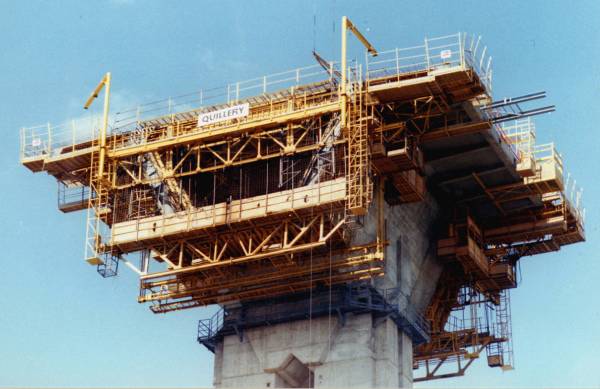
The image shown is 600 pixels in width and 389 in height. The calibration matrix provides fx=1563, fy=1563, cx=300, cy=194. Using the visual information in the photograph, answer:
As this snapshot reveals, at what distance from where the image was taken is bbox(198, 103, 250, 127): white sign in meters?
65.7

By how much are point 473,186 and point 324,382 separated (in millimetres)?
12086

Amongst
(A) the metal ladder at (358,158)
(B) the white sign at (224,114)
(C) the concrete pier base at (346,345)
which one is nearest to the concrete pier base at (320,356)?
(C) the concrete pier base at (346,345)

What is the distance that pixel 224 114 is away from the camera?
6606cm

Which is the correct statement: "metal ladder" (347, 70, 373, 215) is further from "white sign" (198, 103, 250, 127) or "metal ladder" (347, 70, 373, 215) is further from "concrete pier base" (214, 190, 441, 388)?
"white sign" (198, 103, 250, 127)

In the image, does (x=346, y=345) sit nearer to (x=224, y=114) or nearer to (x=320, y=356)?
(x=320, y=356)

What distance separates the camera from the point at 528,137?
69.1 metres

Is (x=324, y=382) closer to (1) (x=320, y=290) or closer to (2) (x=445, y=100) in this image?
(1) (x=320, y=290)

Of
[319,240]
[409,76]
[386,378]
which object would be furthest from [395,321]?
[409,76]

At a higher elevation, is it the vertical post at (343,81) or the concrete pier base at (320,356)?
the vertical post at (343,81)

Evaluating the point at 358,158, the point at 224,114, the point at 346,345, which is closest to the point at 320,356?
the point at 346,345

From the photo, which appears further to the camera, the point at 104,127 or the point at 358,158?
the point at 104,127

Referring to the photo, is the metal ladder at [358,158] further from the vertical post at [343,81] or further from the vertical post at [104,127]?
the vertical post at [104,127]

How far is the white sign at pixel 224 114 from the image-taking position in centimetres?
6569

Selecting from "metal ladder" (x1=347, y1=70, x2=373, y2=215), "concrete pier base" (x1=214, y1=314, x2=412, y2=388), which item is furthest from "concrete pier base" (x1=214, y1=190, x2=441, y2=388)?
"metal ladder" (x1=347, y1=70, x2=373, y2=215)
